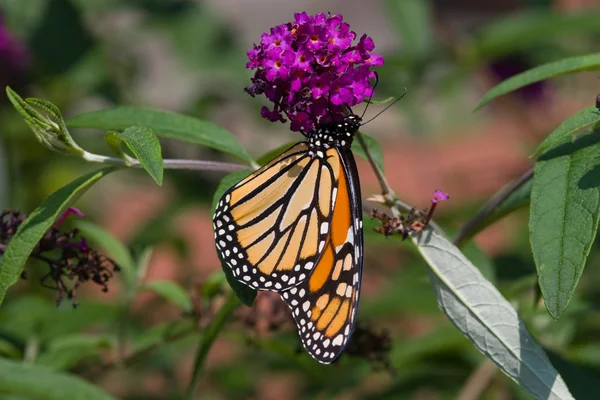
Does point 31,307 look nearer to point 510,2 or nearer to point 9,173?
point 9,173

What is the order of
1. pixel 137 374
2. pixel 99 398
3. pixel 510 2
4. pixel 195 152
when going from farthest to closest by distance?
pixel 510 2 → pixel 195 152 → pixel 137 374 → pixel 99 398

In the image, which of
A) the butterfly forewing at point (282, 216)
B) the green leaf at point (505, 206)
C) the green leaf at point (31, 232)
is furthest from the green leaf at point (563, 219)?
the green leaf at point (31, 232)

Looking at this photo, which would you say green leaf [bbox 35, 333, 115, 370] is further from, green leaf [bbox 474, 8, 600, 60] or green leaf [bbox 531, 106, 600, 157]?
green leaf [bbox 474, 8, 600, 60]

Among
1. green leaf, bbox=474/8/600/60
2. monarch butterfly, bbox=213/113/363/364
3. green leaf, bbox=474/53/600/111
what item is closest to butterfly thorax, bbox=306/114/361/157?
monarch butterfly, bbox=213/113/363/364

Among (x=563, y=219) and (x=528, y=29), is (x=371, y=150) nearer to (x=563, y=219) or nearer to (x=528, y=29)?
(x=563, y=219)

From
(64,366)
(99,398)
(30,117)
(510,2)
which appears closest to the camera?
(30,117)

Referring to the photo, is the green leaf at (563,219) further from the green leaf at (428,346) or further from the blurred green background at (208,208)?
the green leaf at (428,346)

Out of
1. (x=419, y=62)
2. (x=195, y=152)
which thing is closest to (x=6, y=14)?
(x=195, y=152)
